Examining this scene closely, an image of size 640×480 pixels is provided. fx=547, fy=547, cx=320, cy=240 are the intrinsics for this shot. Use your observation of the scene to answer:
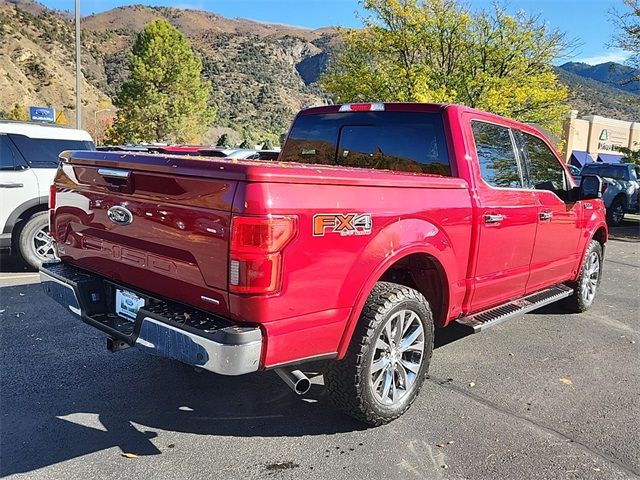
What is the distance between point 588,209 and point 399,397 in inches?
137

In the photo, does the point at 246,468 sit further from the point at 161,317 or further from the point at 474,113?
the point at 474,113

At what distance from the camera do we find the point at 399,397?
11.4 feet

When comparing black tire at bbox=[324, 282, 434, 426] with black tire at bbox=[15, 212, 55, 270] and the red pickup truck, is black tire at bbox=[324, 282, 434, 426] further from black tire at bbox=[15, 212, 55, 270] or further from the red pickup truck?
black tire at bbox=[15, 212, 55, 270]

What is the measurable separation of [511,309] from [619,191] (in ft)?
42.9

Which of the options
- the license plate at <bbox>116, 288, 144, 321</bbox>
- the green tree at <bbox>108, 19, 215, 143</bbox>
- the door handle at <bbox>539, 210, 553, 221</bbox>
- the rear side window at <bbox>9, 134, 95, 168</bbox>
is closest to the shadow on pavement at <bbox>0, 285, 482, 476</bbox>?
the license plate at <bbox>116, 288, 144, 321</bbox>

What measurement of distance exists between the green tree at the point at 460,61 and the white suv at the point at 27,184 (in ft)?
36.4

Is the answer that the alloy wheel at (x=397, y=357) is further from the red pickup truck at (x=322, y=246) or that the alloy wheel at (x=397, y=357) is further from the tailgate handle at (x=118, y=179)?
the tailgate handle at (x=118, y=179)

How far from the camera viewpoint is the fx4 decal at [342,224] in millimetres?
2725

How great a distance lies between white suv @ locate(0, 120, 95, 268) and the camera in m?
6.67

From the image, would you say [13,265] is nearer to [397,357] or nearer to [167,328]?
[167,328]

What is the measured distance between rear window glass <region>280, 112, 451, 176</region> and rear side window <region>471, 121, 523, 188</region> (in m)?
0.34

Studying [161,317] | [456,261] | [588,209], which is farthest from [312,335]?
[588,209]

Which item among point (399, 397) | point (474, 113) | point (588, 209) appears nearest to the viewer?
point (399, 397)

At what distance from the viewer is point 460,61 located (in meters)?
17.0
